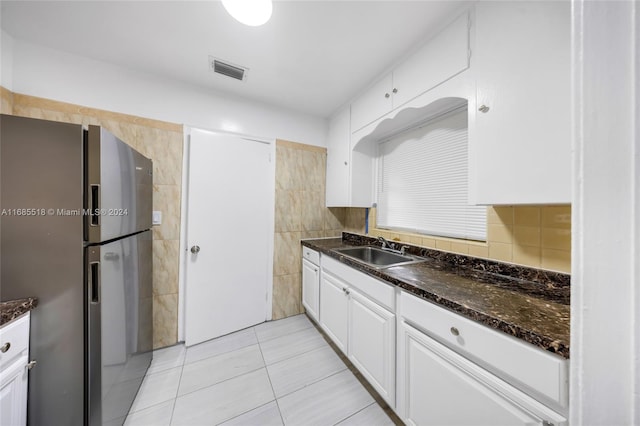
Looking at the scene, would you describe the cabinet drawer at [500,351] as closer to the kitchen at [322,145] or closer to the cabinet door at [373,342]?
the cabinet door at [373,342]

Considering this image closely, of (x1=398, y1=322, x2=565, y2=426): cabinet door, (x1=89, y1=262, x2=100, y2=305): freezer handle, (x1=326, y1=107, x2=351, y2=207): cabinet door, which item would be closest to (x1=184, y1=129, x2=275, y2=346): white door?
(x1=326, y1=107, x2=351, y2=207): cabinet door

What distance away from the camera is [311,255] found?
217 cm

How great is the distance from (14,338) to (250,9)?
1.72 meters

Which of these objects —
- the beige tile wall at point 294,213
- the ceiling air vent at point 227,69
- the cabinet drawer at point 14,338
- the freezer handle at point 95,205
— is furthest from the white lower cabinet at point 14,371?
the ceiling air vent at point 227,69

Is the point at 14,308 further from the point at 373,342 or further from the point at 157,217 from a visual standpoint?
the point at 373,342

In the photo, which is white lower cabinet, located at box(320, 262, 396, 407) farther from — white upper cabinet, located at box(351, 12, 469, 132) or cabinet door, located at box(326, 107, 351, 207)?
white upper cabinet, located at box(351, 12, 469, 132)

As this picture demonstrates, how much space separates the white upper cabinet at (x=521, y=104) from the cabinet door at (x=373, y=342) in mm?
830

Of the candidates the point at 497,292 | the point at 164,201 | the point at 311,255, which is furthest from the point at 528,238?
the point at 164,201

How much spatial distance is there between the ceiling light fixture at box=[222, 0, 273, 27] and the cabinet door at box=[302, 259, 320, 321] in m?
1.82

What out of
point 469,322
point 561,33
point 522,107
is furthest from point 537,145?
point 469,322

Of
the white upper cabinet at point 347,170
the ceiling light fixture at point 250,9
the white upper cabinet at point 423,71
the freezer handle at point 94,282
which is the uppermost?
the ceiling light fixture at point 250,9

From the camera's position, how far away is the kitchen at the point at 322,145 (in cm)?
25

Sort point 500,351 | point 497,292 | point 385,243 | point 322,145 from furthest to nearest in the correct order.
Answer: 1. point 322,145
2. point 385,243
3. point 497,292
4. point 500,351

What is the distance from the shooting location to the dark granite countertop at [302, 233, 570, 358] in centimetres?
71
